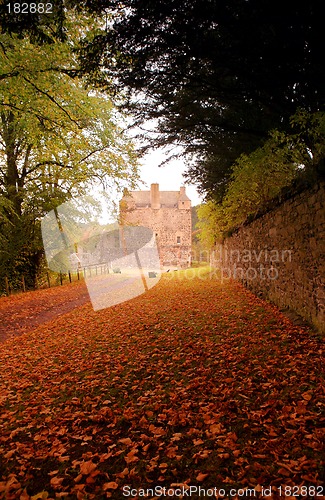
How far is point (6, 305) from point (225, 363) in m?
10.0

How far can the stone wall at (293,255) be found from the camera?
5047 millimetres

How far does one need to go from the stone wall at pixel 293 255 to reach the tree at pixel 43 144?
21.0ft

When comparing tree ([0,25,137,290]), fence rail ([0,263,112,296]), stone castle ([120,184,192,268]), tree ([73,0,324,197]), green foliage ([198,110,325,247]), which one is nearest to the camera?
tree ([73,0,324,197])

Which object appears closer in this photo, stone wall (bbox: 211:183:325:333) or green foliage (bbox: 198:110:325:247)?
stone wall (bbox: 211:183:325:333)

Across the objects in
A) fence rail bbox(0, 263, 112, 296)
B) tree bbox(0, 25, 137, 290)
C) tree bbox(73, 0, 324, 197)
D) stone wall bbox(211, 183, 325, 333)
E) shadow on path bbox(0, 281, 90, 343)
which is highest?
tree bbox(0, 25, 137, 290)

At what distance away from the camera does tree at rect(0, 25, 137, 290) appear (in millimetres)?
8781

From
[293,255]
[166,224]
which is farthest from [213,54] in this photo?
[166,224]

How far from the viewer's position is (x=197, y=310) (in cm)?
840

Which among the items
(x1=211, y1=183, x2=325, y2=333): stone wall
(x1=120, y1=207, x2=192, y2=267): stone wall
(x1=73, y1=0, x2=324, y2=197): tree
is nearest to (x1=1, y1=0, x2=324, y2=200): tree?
(x1=73, y1=0, x2=324, y2=197): tree

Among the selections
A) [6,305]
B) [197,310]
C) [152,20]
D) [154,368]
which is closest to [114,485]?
[154,368]

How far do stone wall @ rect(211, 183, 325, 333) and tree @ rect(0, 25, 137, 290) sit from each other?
6.42 metres

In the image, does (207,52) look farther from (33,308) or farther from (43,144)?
(43,144)

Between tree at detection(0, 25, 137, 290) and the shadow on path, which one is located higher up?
tree at detection(0, 25, 137, 290)

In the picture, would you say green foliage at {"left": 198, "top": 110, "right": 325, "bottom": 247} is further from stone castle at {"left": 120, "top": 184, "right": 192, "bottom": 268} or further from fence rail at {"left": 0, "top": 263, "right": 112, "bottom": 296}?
stone castle at {"left": 120, "top": 184, "right": 192, "bottom": 268}
